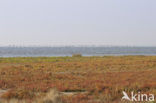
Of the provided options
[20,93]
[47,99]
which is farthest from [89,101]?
[20,93]

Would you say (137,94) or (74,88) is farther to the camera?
(74,88)

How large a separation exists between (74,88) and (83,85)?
1.10 metres

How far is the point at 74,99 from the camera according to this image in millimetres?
12719

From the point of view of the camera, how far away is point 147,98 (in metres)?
13.3

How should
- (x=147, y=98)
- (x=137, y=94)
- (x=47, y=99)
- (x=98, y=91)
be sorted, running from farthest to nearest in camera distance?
(x=98, y=91) < (x=137, y=94) < (x=147, y=98) < (x=47, y=99)

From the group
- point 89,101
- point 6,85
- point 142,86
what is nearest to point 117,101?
point 89,101

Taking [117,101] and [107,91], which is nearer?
[117,101]

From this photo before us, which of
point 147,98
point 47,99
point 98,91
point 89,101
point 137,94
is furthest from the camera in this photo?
point 98,91

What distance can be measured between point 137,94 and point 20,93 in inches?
234

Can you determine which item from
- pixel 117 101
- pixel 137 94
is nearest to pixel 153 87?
pixel 137 94

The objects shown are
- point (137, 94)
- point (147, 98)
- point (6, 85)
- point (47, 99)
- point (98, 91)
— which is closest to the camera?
point (47, 99)

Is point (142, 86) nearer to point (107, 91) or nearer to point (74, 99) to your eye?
point (107, 91)

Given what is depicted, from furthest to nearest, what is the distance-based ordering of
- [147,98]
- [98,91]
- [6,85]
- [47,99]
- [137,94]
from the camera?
[6,85]
[98,91]
[137,94]
[147,98]
[47,99]

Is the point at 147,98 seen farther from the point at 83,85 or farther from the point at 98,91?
the point at 83,85
